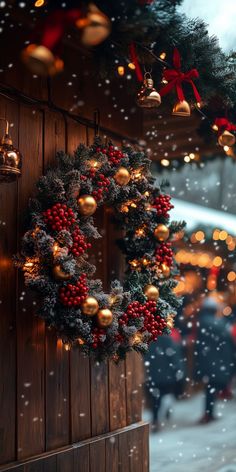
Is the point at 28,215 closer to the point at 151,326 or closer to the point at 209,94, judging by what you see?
the point at 151,326

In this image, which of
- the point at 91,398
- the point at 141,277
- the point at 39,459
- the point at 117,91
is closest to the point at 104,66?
the point at 117,91

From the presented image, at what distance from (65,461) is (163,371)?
75.1 inches

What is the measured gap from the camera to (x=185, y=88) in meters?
3.66

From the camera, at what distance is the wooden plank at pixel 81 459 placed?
10.7 ft

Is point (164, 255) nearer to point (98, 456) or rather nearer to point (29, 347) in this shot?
point (29, 347)

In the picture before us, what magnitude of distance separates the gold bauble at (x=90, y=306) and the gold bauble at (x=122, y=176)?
698 millimetres

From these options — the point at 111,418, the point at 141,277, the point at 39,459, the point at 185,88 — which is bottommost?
the point at 39,459

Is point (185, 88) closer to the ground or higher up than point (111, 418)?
higher up

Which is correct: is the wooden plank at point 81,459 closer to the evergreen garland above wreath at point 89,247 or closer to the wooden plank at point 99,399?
the wooden plank at point 99,399

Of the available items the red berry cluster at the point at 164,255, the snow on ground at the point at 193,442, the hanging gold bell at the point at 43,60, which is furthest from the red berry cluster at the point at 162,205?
the snow on ground at the point at 193,442

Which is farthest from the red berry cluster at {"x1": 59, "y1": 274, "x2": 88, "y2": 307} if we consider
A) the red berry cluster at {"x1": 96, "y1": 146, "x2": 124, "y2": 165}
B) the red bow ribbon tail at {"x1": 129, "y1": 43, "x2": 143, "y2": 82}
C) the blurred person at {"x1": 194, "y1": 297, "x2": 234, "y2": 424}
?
the blurred person at {"x1": 194, "y1": 297, "x2": 234, "y2": 424}

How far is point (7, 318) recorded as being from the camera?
9.76 ft

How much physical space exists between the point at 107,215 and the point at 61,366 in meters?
0.94

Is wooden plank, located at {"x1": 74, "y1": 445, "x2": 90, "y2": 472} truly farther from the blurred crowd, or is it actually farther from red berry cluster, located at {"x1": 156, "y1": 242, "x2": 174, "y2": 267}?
the blurred crowd
